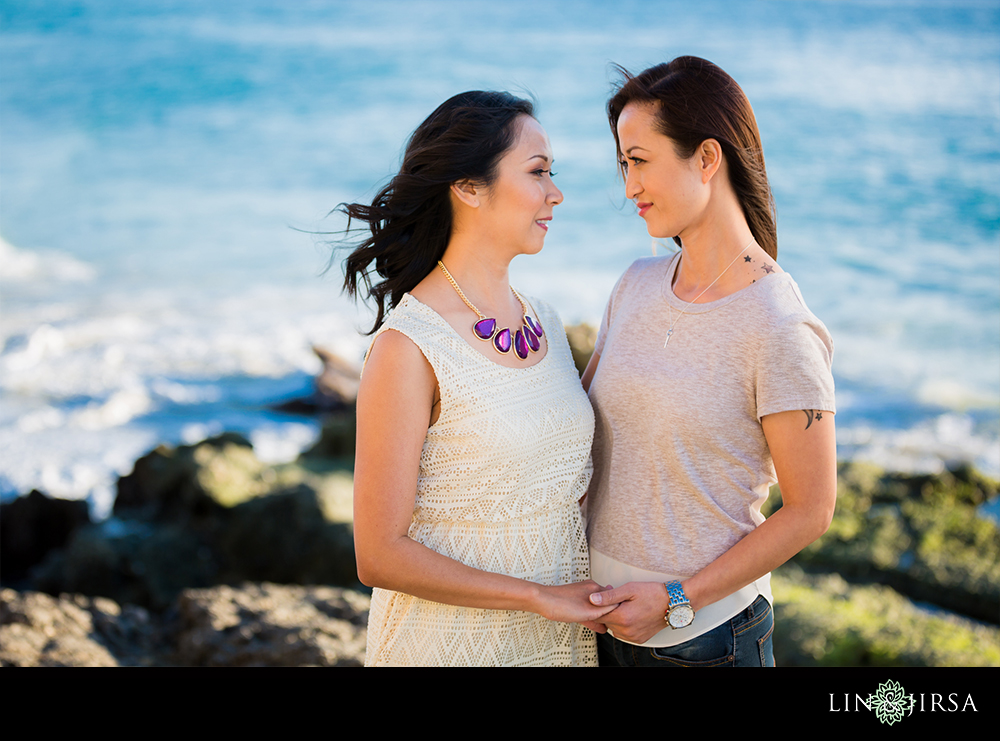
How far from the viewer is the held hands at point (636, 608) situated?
2020 mm

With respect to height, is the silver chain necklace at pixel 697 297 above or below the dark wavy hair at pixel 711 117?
below

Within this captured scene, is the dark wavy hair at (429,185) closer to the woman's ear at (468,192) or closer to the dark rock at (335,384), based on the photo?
the woman's ear at (468,192)

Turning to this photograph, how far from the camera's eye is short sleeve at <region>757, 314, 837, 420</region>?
1870mm

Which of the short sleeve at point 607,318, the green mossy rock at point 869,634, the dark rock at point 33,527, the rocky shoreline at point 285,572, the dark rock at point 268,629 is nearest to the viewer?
the short sleeve at point 607,318

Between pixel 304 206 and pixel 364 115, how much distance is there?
118 inches

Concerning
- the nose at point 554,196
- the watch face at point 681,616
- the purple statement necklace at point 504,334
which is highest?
the nose at point 554,196

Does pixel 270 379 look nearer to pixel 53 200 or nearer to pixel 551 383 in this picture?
pixel 53 200

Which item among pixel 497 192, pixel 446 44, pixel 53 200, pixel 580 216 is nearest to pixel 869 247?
pixel 580 216

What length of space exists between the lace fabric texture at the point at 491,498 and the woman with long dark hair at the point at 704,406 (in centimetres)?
14

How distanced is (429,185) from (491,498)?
92cm

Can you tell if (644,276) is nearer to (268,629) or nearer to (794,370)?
(794,370)

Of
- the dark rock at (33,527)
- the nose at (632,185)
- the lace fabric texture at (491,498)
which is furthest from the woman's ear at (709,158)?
the dark rock at (33,527)
